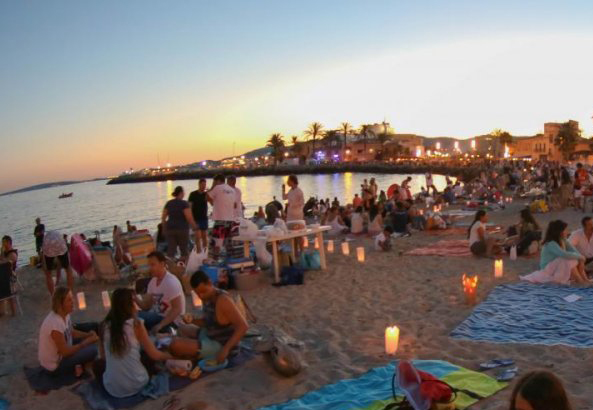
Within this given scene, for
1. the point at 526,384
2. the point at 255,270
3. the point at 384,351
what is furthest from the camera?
the point at 255,270

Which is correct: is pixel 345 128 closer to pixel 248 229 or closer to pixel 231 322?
pixel 248 229

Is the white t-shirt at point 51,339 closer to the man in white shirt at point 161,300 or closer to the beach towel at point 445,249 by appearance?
the man in white shirt at point 161,300

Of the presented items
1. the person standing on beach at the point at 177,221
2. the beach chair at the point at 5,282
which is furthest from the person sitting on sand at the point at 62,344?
the person standing on beach at the point at 177,221

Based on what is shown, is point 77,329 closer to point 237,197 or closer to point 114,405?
point 114,405

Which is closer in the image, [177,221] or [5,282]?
[5,282]

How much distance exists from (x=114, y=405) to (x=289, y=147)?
135 m

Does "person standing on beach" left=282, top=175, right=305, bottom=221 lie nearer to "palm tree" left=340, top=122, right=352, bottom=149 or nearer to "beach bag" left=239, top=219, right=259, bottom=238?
"beach bag" left=239, top=219, right=259, bottom=238

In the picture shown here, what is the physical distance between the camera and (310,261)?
372 inches

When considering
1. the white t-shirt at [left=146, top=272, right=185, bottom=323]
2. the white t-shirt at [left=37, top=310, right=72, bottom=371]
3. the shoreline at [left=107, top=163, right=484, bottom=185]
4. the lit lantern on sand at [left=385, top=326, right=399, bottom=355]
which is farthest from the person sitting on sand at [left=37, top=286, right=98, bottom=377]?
the shoreline at [left=107, top=163, right=484, bottom=185]

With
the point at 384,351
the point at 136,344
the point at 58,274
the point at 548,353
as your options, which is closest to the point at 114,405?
the point at 136,344

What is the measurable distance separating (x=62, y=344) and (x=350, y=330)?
2952 mm

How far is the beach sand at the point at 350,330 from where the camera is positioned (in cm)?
436

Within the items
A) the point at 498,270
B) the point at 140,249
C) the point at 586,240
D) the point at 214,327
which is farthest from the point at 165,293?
the point at 586,240

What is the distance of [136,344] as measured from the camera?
4391mm
